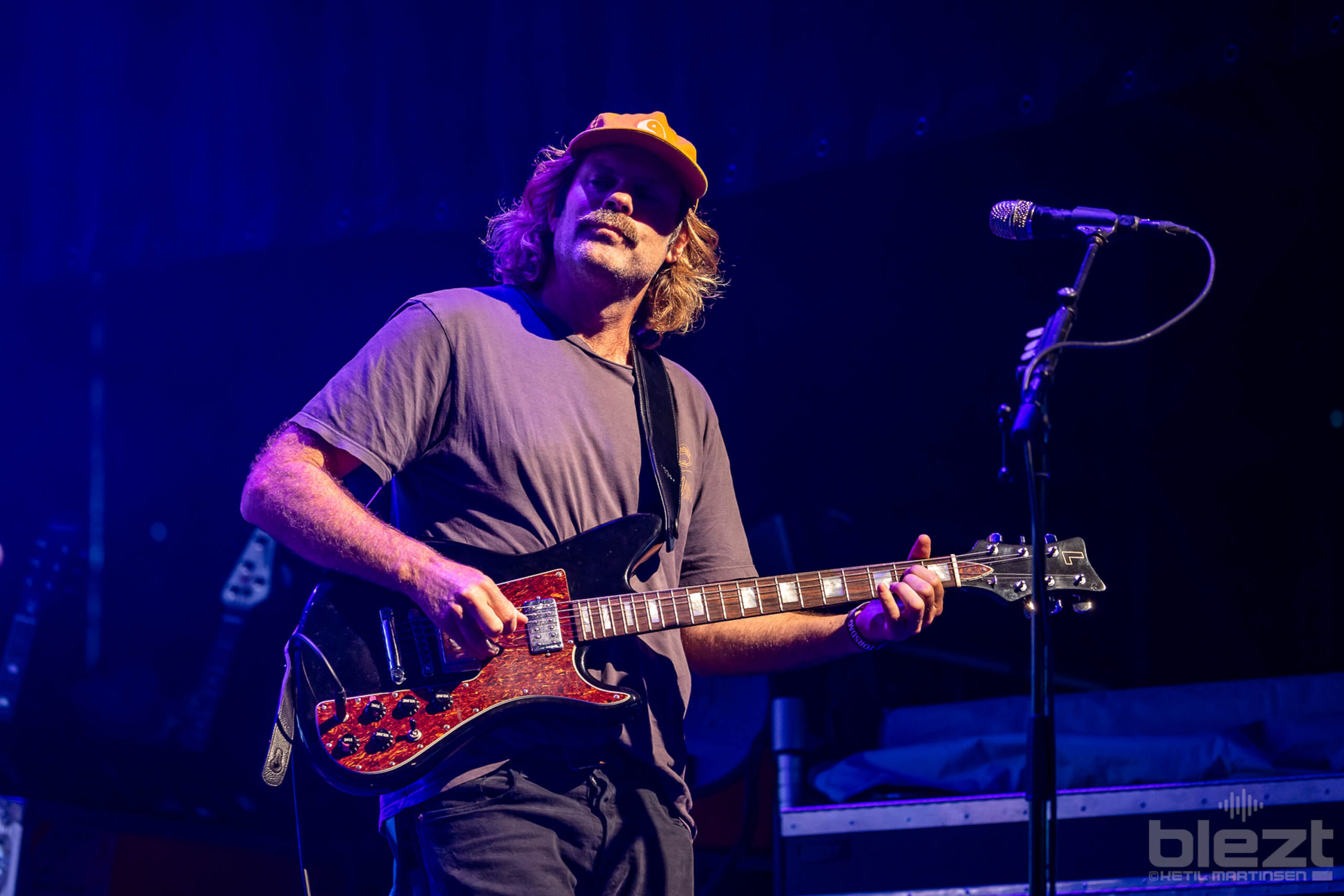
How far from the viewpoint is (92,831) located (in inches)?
174

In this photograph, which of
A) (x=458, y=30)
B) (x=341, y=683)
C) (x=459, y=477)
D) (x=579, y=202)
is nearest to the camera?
(x=341, y=683)

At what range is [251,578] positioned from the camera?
4.50m

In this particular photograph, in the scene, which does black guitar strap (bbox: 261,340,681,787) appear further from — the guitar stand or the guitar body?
the guitar stand

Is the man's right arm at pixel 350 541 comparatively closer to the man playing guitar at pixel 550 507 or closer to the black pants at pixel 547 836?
the man playing guitar at pixel 550 507

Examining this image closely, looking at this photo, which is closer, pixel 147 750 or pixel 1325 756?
pixel 1325 756

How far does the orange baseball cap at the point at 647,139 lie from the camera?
2953 millimetres

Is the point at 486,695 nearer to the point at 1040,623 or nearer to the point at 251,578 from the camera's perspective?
the point at 1040,623

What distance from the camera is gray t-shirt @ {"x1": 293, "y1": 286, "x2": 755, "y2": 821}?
93.3 inches

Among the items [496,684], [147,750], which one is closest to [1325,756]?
[496,684]

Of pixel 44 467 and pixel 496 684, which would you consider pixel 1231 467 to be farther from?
pixel 44 467

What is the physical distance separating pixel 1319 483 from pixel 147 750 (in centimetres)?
492

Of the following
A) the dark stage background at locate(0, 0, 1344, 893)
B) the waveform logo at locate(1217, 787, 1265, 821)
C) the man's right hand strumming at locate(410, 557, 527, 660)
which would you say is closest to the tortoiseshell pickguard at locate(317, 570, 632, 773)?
the man's right hand strumming at locate(410, 557, 527, 660)

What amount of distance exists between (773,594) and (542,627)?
680 mm

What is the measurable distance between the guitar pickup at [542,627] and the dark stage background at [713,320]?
204cm
